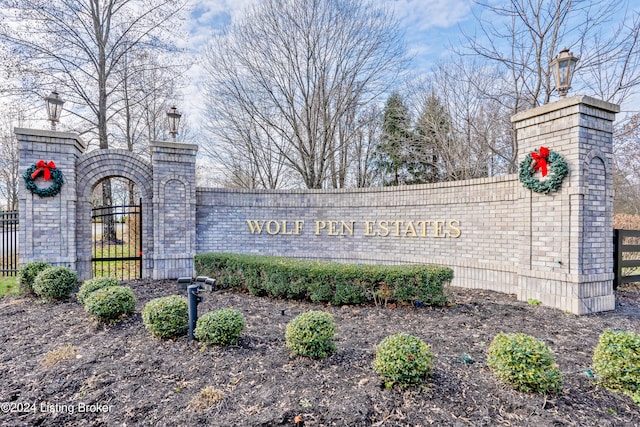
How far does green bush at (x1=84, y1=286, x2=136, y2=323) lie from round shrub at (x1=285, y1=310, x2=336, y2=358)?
261cm

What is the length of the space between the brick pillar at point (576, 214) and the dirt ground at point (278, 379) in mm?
626

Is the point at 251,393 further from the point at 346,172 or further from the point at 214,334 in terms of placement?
the point at 346,172


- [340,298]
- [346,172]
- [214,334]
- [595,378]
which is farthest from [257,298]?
[346,172]

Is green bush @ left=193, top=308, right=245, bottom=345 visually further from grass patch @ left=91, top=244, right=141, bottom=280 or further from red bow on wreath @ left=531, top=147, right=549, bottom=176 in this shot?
red bow on wreath @ left=531, top=147, right=549, bottom=176

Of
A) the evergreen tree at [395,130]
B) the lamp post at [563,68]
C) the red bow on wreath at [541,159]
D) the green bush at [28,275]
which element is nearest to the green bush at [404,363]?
the red bow on wreath at [541,159]

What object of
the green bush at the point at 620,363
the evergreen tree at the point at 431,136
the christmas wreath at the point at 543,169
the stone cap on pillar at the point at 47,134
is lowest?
the green bush at the point at 620,363

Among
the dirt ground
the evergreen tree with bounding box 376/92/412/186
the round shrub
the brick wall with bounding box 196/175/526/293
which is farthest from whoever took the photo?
the evergreen tree with bounding box 376/92/412/186

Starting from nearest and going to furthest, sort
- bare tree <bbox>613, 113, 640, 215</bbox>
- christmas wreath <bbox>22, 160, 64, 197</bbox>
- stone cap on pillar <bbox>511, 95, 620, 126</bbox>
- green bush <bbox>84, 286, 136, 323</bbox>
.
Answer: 1. green bush <bbox>84, 286, 136, 323</bbox>
2. stone cap on pillar <bbox>511, 95, 620, 126</bbox>
3. christmas wreath <bbox>22, 160, 64, 197</bbox>
4. bare tree <bbox>613, 113, 640, 215</bbox>

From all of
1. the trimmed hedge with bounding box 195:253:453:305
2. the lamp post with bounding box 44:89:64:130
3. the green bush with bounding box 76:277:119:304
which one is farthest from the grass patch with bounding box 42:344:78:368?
the lamp post with bounding box 44:89:64:130

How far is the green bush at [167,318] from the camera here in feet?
12.3

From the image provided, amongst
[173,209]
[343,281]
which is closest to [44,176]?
[173,209]

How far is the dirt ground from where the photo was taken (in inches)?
96.8

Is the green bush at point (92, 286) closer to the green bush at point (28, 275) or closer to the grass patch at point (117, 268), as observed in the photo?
the green bush at point (28, 275)

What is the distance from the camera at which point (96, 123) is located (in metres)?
13.3
